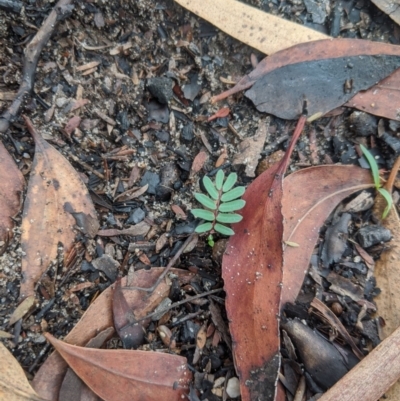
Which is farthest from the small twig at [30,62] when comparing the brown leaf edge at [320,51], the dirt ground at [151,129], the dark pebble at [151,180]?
the brown leaf edge at [320,51]

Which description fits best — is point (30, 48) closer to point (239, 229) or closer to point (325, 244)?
point (239, 229)

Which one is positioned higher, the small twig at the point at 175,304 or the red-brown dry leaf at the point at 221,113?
the red-brown dry leaf at the point at 221,113

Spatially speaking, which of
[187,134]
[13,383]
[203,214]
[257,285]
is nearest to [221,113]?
[187,134]

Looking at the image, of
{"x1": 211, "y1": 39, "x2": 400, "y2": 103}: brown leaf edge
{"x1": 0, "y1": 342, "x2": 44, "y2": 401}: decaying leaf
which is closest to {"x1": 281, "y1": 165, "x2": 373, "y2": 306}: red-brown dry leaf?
{"x1": 211, "y1": 39, "x2": 400, "y2": 103}: brown leaf edge

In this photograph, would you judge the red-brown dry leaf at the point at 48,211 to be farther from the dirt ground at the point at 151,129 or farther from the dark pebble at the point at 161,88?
the dark pebble at the point at 161,88

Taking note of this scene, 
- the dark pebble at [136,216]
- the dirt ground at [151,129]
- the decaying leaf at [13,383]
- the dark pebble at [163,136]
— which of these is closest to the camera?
the decaying leaf at [13,383]

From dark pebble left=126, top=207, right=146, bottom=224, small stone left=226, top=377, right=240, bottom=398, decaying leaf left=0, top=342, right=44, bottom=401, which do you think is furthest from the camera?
dark pebble left=126, top=207, right=146, bottom=224

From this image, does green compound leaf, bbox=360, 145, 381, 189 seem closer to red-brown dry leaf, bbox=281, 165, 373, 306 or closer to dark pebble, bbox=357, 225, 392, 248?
red-brown dry leaf, bbox=281, 165, 373, 306
